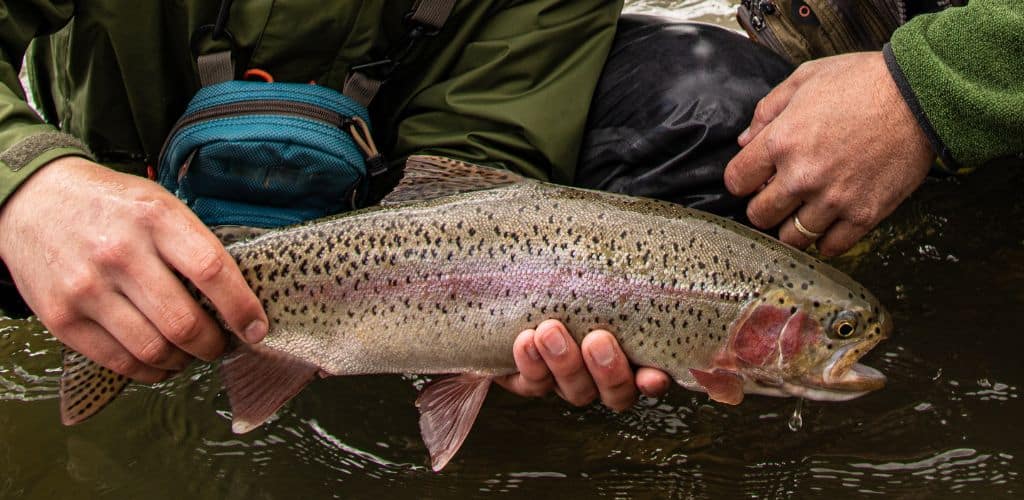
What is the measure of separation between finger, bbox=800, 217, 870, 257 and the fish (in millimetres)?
171

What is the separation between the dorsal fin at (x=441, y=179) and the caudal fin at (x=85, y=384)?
0.78m

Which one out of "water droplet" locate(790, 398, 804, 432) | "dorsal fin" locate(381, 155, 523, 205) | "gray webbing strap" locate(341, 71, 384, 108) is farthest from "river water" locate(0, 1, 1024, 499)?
"gray webbing strap" locate(341, 71, 384, 108)

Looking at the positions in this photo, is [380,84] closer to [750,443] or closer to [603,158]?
[603,158]

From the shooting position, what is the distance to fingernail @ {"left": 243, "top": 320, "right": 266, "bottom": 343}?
7.45 feet

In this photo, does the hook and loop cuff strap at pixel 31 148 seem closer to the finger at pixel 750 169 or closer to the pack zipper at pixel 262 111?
the pack zipper at pixel 262 111

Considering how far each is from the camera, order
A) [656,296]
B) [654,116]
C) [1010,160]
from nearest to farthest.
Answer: [656,296], [654,116], [1010,160]

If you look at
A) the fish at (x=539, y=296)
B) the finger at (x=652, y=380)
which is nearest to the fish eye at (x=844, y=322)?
the fish at (x=539, y=296)

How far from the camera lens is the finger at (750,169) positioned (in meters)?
2.52

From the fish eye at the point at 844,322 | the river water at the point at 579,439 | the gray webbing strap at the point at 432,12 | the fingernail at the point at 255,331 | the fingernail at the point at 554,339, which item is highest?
the gray webbing strap at the point at 432,12

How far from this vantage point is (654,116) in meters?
2.89

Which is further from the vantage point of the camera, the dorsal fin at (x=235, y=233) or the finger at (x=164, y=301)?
the dorsal fin at (x=235, y=233)

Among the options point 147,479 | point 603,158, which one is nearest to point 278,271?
point 147,479

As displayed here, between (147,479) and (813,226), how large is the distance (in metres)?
1.86

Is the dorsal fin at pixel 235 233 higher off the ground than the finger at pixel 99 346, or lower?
higher
